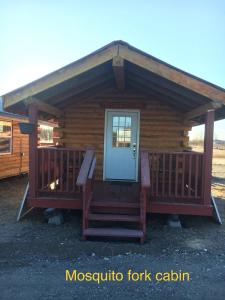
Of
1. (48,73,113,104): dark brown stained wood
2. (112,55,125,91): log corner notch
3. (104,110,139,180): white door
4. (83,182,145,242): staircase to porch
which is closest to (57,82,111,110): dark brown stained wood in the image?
(48,73,113,104): dark brown stained wood

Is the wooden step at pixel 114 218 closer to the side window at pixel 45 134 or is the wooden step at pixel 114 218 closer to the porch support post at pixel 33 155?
the porch support post at pixel 33 155

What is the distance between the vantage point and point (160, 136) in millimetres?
7582

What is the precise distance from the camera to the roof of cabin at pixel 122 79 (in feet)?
16.8

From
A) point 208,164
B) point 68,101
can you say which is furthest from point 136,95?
point 208,164

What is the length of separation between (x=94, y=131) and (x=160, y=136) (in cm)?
176

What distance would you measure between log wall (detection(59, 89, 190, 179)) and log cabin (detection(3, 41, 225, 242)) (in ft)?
0.09

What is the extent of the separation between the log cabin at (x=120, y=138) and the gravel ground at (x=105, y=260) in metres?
0.41

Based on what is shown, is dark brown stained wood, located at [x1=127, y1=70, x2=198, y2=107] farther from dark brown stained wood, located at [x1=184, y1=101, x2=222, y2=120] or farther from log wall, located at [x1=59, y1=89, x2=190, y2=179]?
log wall, located at [x1=59, y1=89, x2=190, y2=179]

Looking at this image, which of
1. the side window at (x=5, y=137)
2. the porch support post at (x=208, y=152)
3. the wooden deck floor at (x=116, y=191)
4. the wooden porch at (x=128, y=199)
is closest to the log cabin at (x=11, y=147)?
the side window at (x=5, y=137)

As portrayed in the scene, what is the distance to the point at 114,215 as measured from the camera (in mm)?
5371

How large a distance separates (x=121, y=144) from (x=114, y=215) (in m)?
2.66

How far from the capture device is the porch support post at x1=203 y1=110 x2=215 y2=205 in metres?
5.32

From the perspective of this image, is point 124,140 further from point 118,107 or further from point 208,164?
point 208,164

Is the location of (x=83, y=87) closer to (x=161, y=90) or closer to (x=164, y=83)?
(x=161, y=90)
